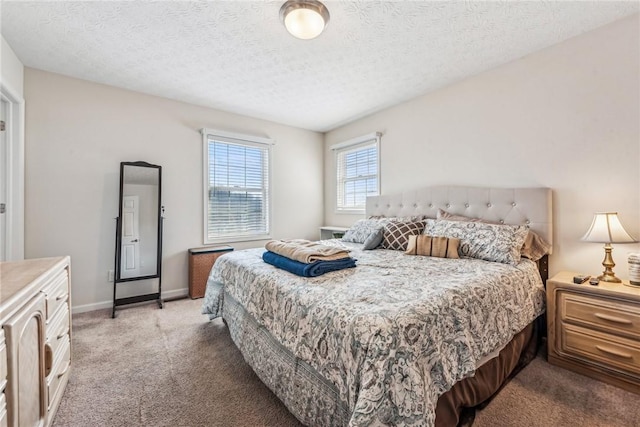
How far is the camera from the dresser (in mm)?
965

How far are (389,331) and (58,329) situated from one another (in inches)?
71.5

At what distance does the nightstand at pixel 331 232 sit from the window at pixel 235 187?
96 cm

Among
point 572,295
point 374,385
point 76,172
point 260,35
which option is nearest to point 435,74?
point 260,35

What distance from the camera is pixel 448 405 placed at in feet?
4.14

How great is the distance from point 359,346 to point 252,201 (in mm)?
3451

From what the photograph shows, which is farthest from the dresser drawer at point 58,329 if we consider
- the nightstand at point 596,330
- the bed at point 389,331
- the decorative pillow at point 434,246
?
the nightstand at point 596,330

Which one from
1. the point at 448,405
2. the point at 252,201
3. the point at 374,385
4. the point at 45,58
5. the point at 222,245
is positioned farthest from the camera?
the point at 252,201

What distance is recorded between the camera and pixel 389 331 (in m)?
1.03

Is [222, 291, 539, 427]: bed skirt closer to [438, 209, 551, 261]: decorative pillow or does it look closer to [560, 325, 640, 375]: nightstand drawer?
[560, 325, 640, 375]: nightstand drawer

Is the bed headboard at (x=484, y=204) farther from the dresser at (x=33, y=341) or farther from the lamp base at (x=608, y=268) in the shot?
the dresser at (x=33, y=341)

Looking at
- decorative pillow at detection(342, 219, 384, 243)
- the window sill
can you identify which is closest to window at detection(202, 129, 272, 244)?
the window sill

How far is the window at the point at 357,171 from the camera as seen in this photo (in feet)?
13.2

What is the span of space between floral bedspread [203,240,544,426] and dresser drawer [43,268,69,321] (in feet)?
3.32

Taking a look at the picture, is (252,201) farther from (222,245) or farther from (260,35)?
(260,35)
